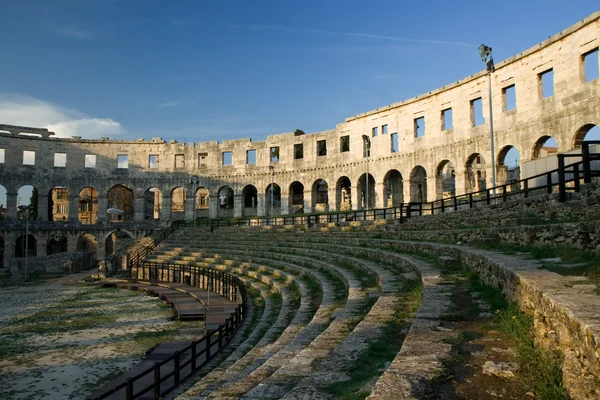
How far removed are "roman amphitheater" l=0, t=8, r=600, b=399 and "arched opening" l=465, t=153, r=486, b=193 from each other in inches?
8.2

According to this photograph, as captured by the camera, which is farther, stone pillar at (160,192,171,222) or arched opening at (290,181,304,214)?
arched opening at (290,181,304,214)

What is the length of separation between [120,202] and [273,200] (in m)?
29.4

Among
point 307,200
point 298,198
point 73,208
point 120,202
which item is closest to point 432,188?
point 307,200

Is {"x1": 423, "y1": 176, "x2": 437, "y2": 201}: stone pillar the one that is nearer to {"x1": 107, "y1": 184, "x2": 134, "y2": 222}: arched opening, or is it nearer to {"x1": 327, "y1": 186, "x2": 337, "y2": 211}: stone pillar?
{"x1": 327, "y1": 186, "x2": 337, "y2": 211}: stone pillar

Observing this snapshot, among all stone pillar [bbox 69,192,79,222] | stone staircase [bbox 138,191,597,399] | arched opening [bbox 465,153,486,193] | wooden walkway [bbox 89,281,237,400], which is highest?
arched opening [bbox 465,153,486,193]

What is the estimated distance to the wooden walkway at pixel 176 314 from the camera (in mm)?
9502

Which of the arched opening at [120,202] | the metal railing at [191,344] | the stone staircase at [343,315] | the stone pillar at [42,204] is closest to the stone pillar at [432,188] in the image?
the stone staircase at [343,315]

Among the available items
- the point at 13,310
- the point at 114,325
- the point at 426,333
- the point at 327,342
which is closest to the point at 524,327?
the point at 426,333

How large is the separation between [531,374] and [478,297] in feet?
11.0

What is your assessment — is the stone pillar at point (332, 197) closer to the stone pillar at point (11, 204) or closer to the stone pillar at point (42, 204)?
the stone pillar at point (42, 204)

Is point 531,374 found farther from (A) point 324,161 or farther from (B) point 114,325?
(A) point 324,161

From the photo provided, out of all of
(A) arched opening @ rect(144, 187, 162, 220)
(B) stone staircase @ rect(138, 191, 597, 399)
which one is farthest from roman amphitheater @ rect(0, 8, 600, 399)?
(A) arched opening @ rect(144, 187, 162, 220)

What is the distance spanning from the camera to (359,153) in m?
40.8

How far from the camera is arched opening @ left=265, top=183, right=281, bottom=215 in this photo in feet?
155
